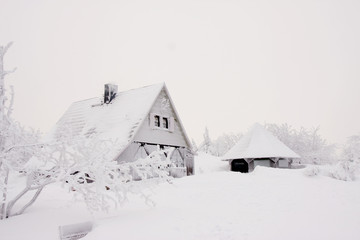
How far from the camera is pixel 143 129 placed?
1889 cm

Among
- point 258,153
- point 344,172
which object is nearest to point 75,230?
point 344,172

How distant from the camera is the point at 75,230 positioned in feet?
21.8

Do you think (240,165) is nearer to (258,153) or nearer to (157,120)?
(258,153)

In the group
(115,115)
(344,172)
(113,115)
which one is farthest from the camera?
(113,115)

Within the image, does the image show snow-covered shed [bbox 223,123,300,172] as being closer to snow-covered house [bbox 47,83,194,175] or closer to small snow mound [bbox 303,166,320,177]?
snow-covered house [bbox 47,83,194,175]

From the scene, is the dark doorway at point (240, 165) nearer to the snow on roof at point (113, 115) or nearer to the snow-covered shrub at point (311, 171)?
the snow on roof at point (113, 115)

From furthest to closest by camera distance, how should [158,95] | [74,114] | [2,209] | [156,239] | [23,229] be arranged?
[74,114], [158,95], [2,209], [23,229], [156,239]

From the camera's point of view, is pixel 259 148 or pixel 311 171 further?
pixel 259 148

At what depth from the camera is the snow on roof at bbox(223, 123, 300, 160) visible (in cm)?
2366

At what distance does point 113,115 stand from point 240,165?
1203cm

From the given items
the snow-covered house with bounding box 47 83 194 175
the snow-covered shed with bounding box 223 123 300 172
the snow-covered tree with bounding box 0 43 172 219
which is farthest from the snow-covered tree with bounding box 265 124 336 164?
the snow-covered tree with bounding box 0 43 172 219

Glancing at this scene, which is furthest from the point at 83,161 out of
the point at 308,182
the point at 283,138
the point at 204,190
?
the point at 283,138

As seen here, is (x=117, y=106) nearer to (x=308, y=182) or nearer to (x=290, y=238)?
(x=308, y=182)

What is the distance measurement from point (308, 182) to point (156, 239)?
8.43 metres
